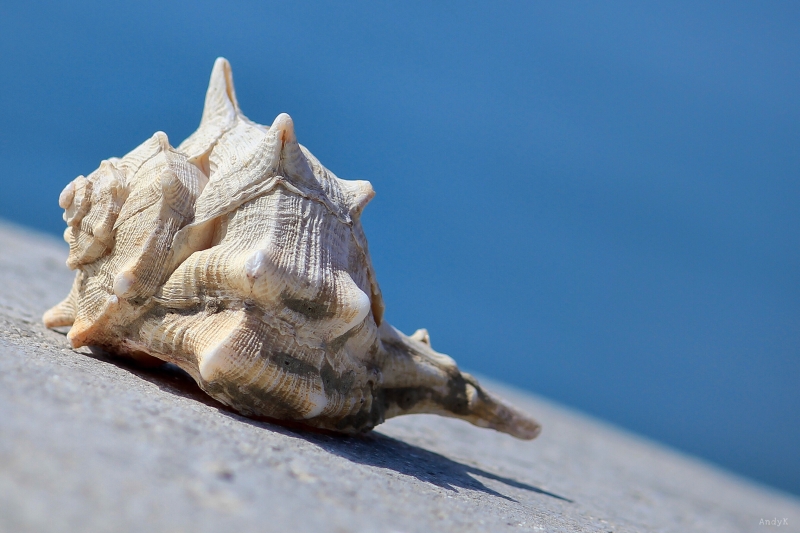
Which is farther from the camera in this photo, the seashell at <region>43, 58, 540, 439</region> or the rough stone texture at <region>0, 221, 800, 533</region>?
the seashell at <region>43, 58, 540, 439</region>

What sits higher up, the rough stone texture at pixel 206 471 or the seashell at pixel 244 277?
the seashell at pixel 244 277

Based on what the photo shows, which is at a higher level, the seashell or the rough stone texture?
the seashell

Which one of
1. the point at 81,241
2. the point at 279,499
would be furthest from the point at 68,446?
the point at 81,241

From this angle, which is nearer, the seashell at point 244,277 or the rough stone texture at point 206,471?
the rough stone texture at point 206,471

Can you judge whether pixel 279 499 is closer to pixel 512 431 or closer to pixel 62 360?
pixel 62 360
